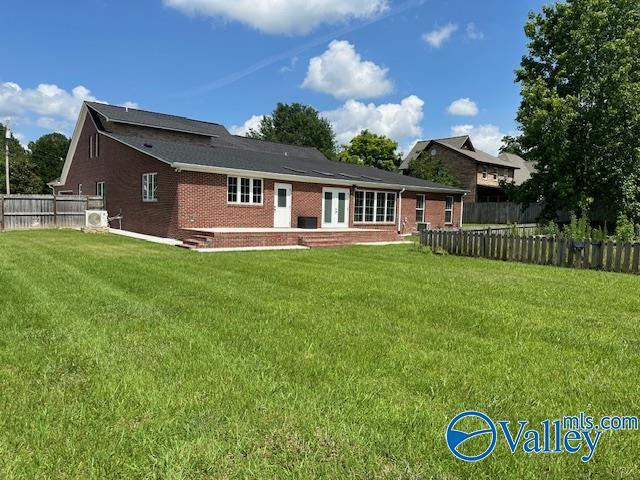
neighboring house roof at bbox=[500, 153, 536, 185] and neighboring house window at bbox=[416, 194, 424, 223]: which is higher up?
neighboring house roof at bbox=[500, 153, 536, 185]

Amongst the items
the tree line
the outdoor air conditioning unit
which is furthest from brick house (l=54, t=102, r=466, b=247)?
the tree line

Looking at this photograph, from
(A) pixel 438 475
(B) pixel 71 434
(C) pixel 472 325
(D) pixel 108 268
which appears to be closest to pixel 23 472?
(B) pixel 71 434

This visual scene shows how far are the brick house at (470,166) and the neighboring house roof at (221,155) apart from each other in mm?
17532

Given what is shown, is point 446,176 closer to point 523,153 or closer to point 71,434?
point 523,153

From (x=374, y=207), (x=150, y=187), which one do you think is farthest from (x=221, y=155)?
(x=374, y=207)

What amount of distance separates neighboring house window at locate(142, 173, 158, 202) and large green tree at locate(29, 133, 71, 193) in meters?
44.1

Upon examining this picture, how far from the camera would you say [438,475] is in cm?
240

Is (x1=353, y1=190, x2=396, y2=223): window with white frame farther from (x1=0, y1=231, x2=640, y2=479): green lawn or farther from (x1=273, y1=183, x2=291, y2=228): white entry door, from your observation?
(x1=0, y1=231, x2=640, y2=479): green lawn

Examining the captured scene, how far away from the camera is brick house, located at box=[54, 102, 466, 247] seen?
16.2m

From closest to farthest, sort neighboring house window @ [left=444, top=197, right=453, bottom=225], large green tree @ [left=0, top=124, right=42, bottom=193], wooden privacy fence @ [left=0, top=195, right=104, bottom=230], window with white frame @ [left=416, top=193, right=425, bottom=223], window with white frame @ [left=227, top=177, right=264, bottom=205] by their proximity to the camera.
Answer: window with white frame @ [left=227, top=177, right=264, bottom=205] → wooden privacy fence @ [left=0, top=195, right=104, bottom=230] → window with white frame @ [left=416, top=193, right=425, bottom=223] → neighboring house window @ [left=444, top=197, right=453, bottom=225] → large green tree @ [left=0, top=124, right=42, bottom=193]

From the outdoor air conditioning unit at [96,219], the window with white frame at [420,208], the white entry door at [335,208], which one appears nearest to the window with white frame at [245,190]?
the white entry door at [335,208]

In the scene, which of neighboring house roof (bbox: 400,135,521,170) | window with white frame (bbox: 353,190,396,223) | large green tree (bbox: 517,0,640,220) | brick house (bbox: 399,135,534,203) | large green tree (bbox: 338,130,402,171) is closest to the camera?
large green tree (bbox: 517,0,640,220)

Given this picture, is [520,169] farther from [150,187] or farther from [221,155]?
[150,187]

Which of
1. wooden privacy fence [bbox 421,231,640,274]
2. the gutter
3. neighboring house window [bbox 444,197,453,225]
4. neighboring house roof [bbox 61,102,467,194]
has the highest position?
neighboring house roof [bbox 61,102,467,194]
